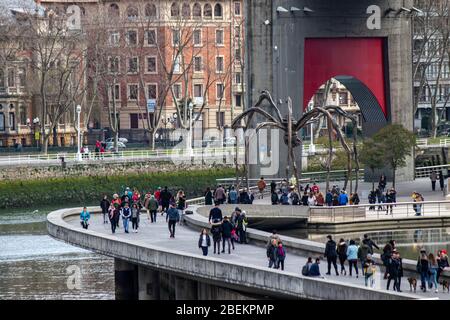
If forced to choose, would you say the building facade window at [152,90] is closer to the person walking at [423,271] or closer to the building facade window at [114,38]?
the building facade window at [114,38]

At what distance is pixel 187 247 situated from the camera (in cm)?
5297

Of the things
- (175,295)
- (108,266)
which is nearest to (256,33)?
(108,266)

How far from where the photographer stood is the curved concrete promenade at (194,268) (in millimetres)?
42406

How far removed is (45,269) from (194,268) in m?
19.9

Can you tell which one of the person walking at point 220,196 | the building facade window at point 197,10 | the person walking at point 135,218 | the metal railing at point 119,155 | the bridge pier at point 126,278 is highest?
the building facade window at point 197,10

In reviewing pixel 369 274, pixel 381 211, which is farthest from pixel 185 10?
pixel 369 274

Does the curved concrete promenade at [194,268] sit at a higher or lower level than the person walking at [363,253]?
lower

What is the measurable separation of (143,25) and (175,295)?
→ 75.2 metres

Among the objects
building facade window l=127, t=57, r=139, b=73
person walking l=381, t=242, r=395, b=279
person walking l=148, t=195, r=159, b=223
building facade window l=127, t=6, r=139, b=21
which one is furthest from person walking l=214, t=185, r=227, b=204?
building facade window l=127, t=6, r=139, b=21

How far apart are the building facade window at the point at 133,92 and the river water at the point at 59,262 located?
54.2m

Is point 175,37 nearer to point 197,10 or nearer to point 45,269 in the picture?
point 197,10

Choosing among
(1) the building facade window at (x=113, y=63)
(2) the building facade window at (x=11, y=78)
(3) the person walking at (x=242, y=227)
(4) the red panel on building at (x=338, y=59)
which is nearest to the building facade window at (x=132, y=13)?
(1) the building facade window at (x=113, y=63)

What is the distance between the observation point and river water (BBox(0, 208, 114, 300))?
6031 cm
